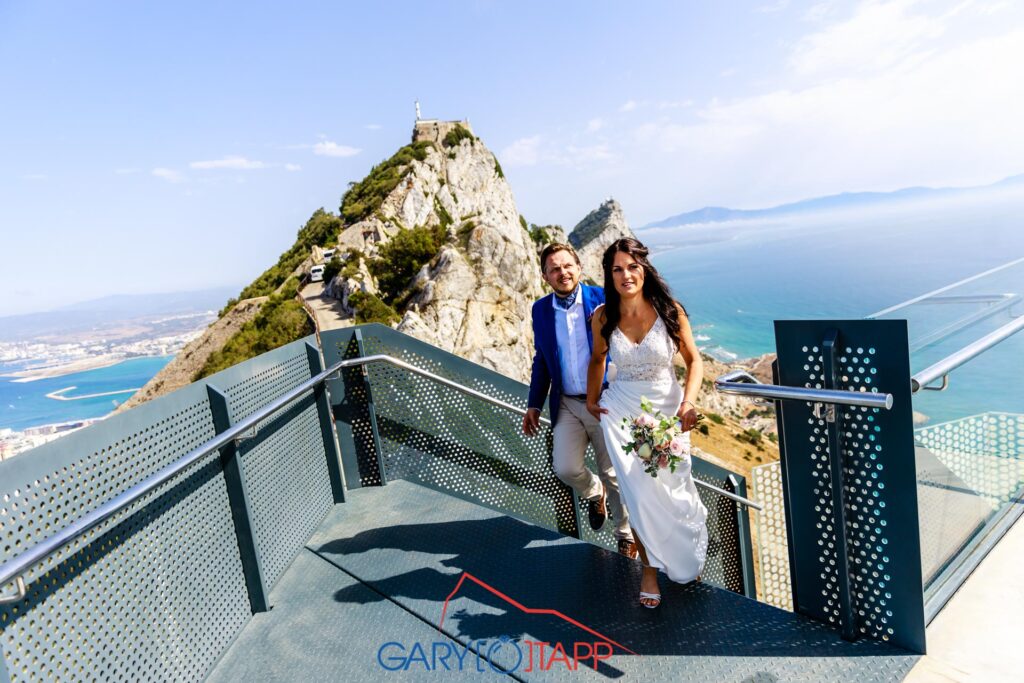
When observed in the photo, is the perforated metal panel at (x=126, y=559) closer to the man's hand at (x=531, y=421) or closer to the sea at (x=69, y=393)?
the man's hand at (x=531, y=421)

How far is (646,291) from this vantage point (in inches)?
111

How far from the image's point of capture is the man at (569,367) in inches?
129

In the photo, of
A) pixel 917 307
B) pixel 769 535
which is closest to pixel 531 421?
pixel 917 307

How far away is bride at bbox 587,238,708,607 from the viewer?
8.81 ft

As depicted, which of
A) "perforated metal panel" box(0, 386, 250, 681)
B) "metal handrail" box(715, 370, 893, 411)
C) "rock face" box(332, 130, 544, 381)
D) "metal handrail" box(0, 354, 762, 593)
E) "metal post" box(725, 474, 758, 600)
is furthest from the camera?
"rock face" box(332, 130, 544, 381)

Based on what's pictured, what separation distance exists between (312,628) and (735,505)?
13.4 feet

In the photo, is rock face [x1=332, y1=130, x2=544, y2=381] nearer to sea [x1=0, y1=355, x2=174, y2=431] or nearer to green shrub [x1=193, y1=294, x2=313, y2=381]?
green shrub [x1=193, y1=294, x2=313, y2=381]

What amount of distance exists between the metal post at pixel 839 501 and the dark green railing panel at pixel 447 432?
2094mm

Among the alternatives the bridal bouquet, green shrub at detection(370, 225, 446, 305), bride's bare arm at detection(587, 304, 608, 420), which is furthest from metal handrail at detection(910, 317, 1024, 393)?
green shrub at detection(370, 225, 446, 305)

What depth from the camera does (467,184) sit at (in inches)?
2474

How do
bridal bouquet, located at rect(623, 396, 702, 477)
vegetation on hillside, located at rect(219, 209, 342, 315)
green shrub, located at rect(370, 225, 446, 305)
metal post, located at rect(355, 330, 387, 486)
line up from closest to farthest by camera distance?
bridal bouquet, located at rect(623, 396, 702, 477)
metal post, located at rect(355, 330, 387, 486)
green shrub, located at rect(370, 225, 446, 305)
vegetation on hillside, located at rect(219, 209, 342, 315)

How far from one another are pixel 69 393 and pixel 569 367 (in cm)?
11622

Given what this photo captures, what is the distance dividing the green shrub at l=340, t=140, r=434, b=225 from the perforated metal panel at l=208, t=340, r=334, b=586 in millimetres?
49196

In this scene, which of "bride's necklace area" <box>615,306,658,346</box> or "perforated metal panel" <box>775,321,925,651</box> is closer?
"perforated metal panel" <box>775,321,925,651</box>
